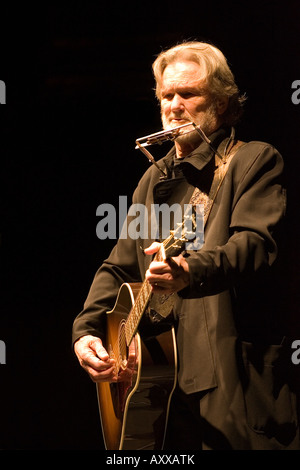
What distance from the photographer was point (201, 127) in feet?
6.73

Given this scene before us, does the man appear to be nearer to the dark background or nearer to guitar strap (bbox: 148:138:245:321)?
guitar strap (bbox: 148:138:245:321)

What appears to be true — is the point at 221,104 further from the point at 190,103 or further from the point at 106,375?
the point at 106,375

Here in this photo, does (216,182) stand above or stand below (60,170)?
below

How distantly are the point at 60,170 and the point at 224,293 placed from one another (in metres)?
1.53

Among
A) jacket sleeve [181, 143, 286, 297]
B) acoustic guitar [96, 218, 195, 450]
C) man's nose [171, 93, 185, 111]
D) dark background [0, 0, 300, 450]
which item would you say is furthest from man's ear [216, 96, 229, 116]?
dark background [0, 0, 300, 450]

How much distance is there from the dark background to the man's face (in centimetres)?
80

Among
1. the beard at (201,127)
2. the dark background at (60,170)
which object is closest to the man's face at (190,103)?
the beard at (201,127)

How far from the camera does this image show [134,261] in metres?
2.29

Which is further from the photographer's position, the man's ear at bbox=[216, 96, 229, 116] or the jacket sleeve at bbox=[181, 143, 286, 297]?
the man's ear at bbox=[216, 96, 229, 116]

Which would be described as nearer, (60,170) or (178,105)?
(178,105)

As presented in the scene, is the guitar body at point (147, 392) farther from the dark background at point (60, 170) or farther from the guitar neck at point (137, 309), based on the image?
the dark background at point (60, 170)

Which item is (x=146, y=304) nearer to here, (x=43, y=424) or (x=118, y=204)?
(x=118, y=204)

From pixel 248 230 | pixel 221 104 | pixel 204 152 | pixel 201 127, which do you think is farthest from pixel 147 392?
pixel 221 104

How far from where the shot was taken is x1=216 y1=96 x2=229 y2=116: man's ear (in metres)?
2.11
